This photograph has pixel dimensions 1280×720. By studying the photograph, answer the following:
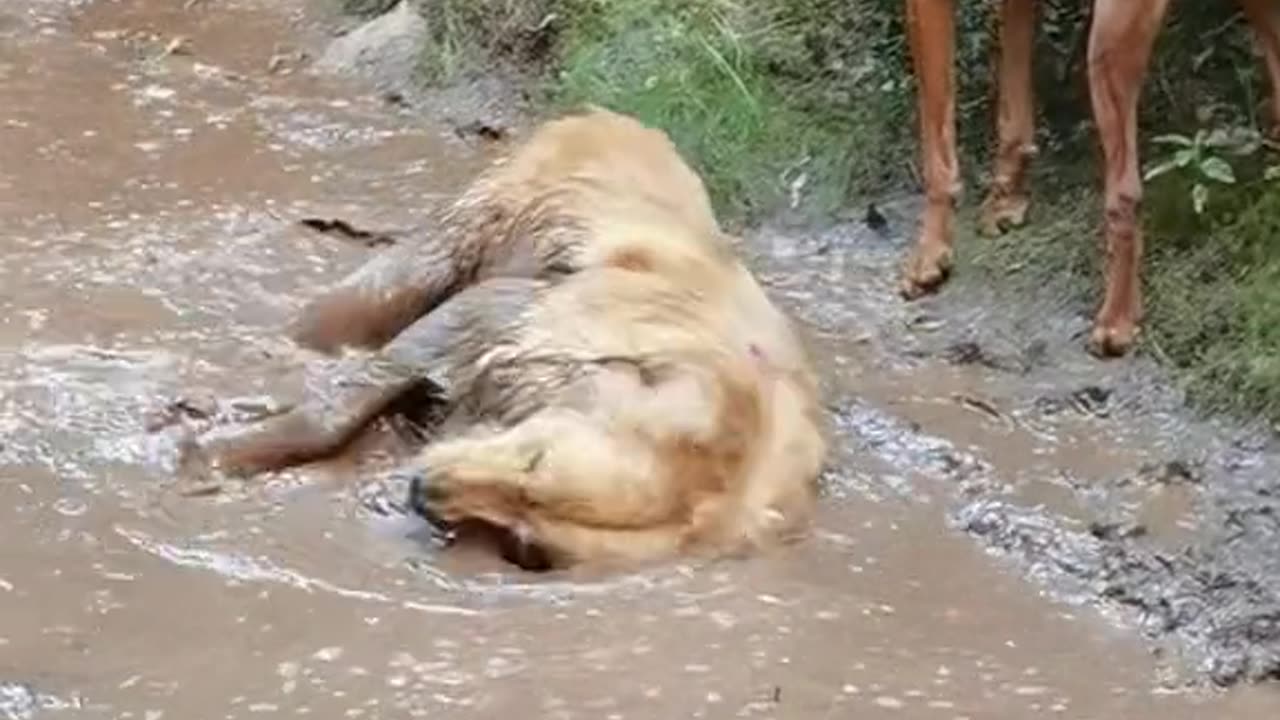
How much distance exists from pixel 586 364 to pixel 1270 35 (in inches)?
102

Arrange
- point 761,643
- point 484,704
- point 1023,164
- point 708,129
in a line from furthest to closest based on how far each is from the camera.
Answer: point 708,129 < point 1023,164 < point 761,643 < point 484,704

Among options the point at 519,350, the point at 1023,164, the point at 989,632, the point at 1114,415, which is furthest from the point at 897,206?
the point at 989,632

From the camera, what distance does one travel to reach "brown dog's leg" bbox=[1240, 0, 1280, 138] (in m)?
6.76

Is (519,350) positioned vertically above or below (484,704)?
above

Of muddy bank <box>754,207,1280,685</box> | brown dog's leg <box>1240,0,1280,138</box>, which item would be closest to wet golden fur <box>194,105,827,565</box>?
muddy bank <box>754,207,1280,685</box>

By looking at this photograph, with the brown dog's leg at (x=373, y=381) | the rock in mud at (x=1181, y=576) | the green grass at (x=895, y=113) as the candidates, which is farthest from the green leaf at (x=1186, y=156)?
the brown dog's leg at (x=373, y=381)

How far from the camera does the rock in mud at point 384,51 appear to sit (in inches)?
350

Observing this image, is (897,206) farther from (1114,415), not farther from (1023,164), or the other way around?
(1114,415)

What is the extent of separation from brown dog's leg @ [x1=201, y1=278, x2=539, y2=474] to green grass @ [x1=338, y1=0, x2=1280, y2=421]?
173 centimetres

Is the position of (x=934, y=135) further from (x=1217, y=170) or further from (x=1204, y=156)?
(x=1217, y=170)

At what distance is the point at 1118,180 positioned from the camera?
6312mm

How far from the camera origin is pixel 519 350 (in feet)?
17.6

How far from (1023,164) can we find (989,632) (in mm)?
2660

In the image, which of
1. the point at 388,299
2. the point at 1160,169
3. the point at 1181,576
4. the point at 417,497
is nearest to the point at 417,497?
the point at 417,497
